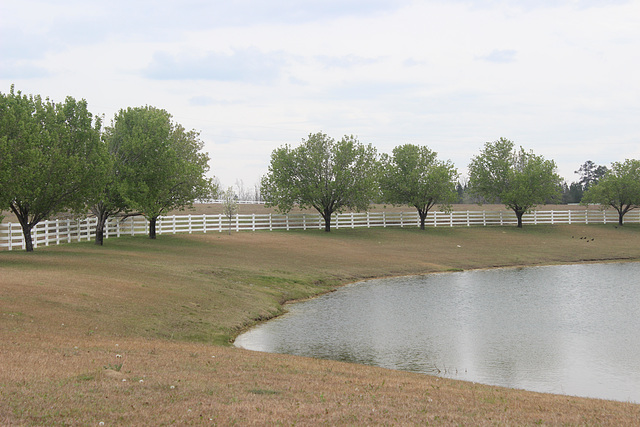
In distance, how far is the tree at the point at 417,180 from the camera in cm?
7350

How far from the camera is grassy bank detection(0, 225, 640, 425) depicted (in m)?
10.1

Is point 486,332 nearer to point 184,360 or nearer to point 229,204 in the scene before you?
point 184,360

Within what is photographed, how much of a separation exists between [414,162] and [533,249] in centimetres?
2265

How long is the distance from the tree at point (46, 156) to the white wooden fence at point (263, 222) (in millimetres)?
4116

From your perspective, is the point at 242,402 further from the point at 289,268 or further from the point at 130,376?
the point at 289,268

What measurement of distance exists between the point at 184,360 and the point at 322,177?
53234mm

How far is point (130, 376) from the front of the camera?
12.1m

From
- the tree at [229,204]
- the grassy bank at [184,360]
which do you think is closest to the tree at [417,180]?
the tree at [229,204]

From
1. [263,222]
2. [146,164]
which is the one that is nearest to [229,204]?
[263,222]

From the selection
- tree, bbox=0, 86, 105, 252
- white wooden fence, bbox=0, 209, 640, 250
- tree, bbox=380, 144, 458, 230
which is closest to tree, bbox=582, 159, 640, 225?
A: white wooden fence, bbox=0, 209, 640, 250

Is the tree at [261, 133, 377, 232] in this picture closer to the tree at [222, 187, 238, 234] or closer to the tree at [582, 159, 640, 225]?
the tree at [222, 187, 238, 234]

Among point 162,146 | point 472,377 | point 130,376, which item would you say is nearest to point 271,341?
point 472,377

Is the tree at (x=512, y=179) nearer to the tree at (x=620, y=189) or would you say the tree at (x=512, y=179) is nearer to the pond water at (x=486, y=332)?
the tree at (x=620, y=189)

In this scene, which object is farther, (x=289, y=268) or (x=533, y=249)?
(x=533, y=249)
